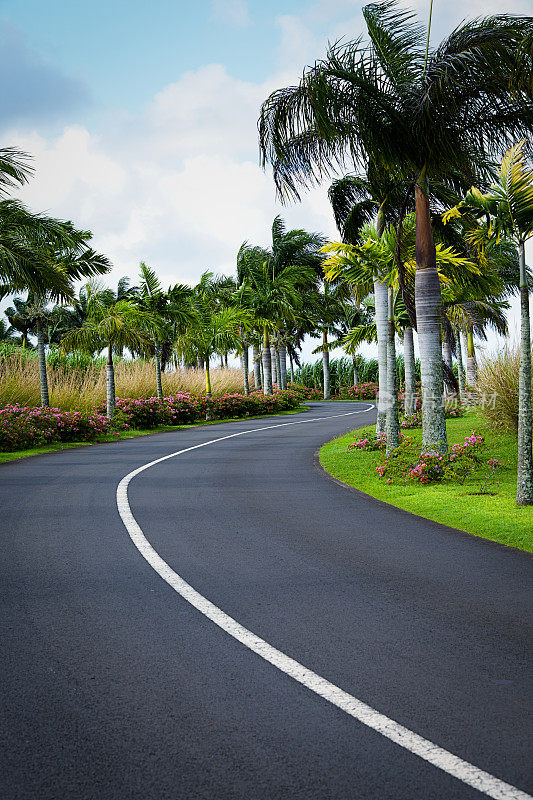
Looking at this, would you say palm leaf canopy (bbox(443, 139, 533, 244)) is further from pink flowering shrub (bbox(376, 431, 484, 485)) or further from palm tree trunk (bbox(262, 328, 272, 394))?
palm tree trunk (bbox(262, 328, 272, 394))

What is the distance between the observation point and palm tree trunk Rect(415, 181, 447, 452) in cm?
1360

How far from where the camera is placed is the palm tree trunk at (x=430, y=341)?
1360 cm

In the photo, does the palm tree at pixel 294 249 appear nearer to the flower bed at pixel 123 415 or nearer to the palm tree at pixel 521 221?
the flower bed at pixel 123 415

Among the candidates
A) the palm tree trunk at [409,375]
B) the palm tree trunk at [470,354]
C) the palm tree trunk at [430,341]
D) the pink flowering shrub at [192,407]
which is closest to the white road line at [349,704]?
the palm tree trunk at [430,341]

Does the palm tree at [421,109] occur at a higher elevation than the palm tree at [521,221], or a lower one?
higher

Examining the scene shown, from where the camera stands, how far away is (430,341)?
13.6m

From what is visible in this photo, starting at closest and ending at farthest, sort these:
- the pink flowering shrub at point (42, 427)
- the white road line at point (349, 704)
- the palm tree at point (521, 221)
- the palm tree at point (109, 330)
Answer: the white road line at point (349, 704) < the palm tree at point (521, 221) < the pink flowering shrub at point (42, 427) < the palm tree at point (109, 330)

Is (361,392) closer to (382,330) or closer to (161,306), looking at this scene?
(161,306)

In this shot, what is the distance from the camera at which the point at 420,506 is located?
11.1 meters

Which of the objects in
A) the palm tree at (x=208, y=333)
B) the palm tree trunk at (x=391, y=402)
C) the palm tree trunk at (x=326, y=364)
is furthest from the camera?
the palm tree trunk at (x=326, y=364)

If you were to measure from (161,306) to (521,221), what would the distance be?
24.1m

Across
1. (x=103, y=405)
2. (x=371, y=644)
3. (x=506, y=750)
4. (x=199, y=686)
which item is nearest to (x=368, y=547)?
(x=371, y=644)

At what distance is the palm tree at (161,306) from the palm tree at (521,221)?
72.8ft

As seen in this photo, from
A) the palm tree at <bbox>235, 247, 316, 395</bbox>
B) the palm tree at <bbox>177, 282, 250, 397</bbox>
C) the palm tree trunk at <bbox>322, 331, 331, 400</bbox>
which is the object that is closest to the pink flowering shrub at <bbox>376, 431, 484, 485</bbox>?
the palm tree at <bbox>177, 282, 250, 397</bbox>
